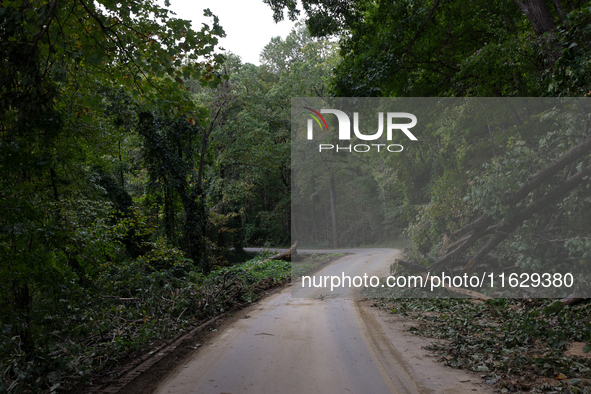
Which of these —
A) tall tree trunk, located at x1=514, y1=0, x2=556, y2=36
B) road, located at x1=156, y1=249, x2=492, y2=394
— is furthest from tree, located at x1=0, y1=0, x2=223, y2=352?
tall tree trunk, located at x1=514, y1=0, x2=556, y2=36

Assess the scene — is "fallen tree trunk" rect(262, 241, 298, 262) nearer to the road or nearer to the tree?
the road

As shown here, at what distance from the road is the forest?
50.2 inches

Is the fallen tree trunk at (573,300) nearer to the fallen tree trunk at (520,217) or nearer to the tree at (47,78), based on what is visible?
the fallen tree trunk at (520,217)

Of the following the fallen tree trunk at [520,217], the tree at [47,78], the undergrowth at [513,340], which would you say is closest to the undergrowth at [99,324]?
the tree at [47,78]

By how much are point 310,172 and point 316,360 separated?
10.0 m

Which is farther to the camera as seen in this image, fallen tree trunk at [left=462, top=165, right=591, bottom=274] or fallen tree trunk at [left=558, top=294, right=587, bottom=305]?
fallen tree trunk at [left=462, top=165, right=591, bottom=274]

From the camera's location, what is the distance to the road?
448 centimetres

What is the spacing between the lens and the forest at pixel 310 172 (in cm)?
437

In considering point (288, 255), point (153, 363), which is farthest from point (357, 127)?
point (288, 255)

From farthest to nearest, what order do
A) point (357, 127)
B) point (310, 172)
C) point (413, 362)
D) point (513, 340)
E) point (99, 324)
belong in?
point (310, 172)
point (357, 127)
point (99, 324)
point (513, 340)
point (413, 362)

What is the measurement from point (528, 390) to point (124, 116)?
46.8 ft

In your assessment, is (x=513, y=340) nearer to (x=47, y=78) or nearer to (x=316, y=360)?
(x=316, y=360)

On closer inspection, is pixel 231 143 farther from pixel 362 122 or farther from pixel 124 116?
pixel 362 122

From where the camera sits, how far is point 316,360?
5504mm
